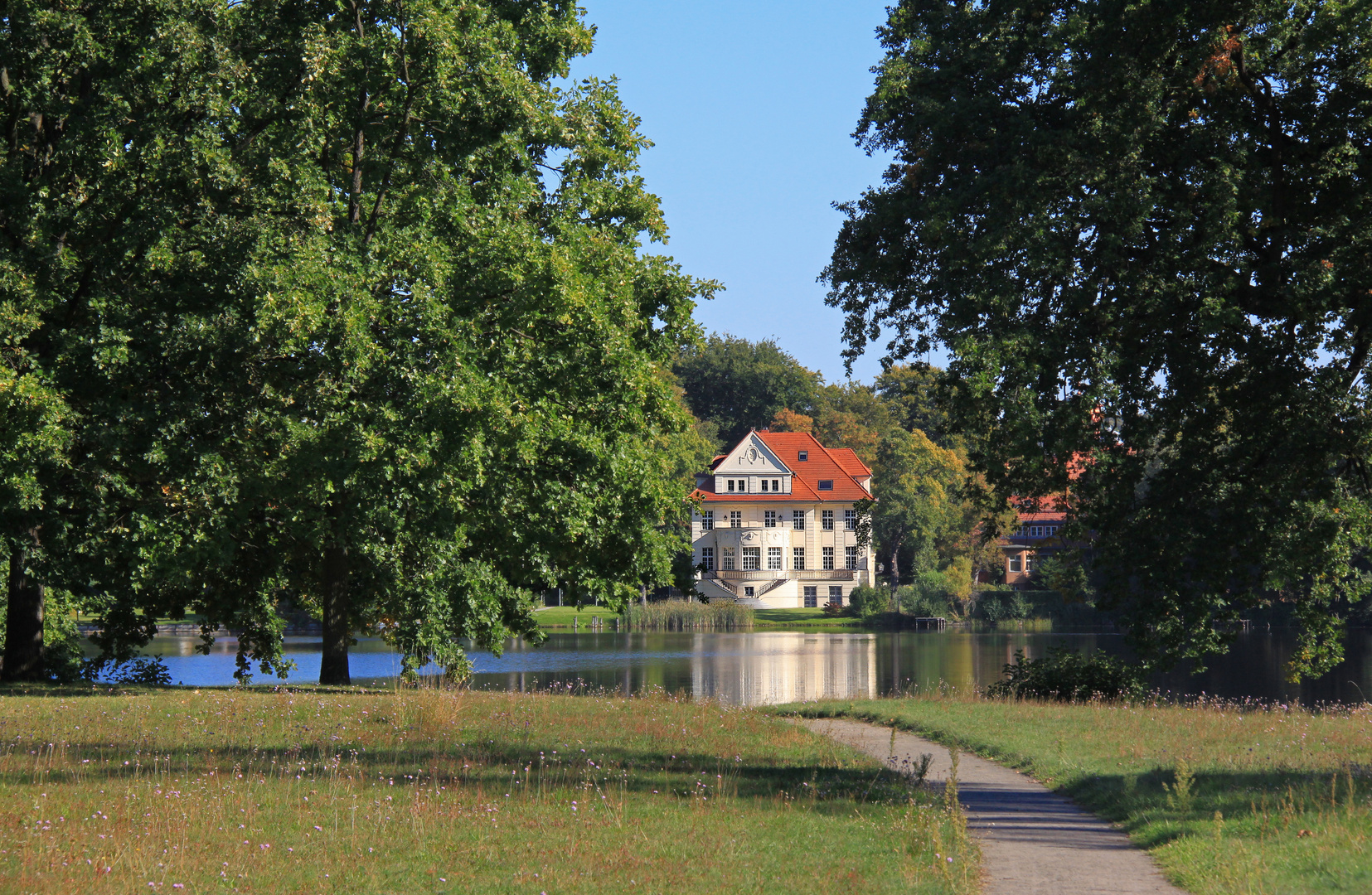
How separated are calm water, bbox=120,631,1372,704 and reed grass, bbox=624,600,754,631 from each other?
4626mm

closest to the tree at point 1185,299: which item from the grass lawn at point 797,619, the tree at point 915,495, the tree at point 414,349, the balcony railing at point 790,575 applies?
the tree at point 414,349

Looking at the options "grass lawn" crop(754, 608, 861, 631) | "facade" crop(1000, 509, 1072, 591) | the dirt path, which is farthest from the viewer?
"facade" crop(1000, 509, 1072, 591)

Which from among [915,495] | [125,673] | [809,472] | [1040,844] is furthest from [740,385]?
[1040,844]

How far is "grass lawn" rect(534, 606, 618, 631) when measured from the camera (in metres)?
73.8

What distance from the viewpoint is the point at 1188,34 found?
1276 cm

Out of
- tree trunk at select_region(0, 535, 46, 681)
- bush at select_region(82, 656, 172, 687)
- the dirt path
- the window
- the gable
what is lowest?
the dirt path

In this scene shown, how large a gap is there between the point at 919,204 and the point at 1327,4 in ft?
16.0

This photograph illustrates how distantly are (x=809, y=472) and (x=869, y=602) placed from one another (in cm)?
1635

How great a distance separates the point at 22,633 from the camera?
2134 cm

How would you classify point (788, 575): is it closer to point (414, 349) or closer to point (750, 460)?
point (750, 460)

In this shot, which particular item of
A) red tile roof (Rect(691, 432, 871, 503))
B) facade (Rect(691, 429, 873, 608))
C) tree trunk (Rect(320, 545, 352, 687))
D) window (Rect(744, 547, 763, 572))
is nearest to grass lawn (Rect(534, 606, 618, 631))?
facade (Rect(691, 429, 873, 608))

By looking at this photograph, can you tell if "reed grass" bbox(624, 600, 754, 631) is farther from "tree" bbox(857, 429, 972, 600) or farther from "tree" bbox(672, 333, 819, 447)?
"tree" bbox(672, 333, 819, 447)

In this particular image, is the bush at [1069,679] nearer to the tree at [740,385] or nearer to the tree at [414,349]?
the tree at [414,349]

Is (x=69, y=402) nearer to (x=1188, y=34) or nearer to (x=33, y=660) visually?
(x=33, y=660)
